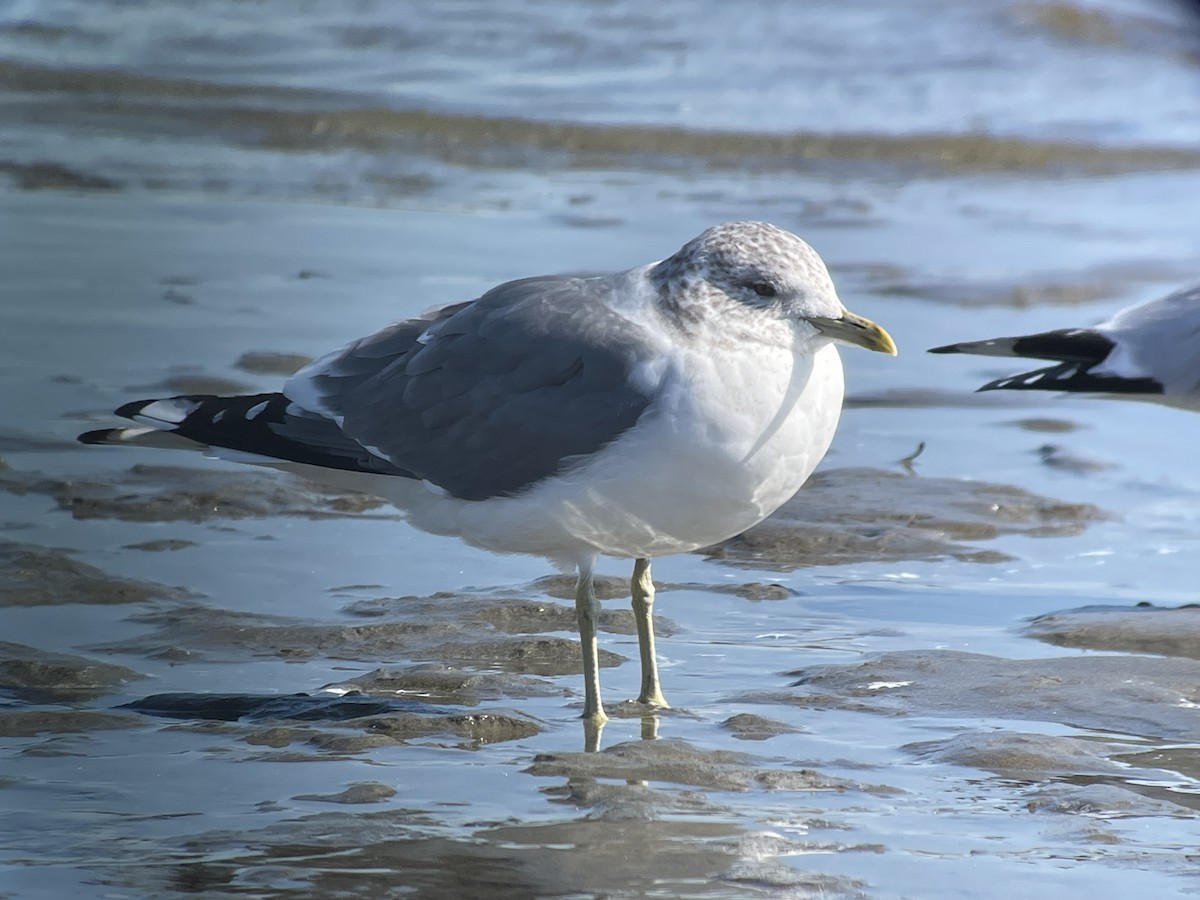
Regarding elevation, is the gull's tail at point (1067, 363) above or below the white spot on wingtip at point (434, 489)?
above

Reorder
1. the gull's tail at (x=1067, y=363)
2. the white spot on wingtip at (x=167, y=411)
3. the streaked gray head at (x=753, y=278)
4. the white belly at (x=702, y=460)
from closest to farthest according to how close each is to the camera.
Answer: the white belly at (x=702, y=460), the streaked gray head at (x=753, y=278), the white spot on wingtip at (x=167, y=411), the gull's tail at (x=1067, y=363)

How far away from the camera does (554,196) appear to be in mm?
11078

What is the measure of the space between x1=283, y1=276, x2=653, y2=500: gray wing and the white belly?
0.22ft

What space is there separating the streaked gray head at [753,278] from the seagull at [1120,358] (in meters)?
2.25

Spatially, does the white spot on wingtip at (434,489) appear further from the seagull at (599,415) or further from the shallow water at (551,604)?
the shallow water at (551,604)

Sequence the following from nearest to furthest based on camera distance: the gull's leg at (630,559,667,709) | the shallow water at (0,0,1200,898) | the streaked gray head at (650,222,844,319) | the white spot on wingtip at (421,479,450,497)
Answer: the shallow water at (0,0,1200,898) < the streaked gray head at (650,222,844,319) < the gull's leg at (630,559,667,709) < the white spot on wingtip at (421,479,450,497)

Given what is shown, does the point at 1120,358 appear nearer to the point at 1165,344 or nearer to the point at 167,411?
the point at 1165,344

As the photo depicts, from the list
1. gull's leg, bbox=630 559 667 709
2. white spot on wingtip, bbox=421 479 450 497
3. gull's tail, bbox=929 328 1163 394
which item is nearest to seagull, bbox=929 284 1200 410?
gull's tail, bbox=929 328 1163 394

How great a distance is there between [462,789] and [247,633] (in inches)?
43.2

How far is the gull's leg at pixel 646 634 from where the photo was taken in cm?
416

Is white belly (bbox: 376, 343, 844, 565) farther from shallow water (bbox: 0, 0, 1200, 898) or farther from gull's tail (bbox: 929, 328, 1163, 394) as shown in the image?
gull's tail (bbox: 929, 328, 1163, 394)

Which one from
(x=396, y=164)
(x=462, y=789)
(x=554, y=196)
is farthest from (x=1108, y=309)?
(x=462, y=789)

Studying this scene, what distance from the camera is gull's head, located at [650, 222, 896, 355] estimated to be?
389 cm

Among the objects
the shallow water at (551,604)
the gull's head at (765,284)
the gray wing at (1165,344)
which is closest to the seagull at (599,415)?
the gull's head at (765,284)
